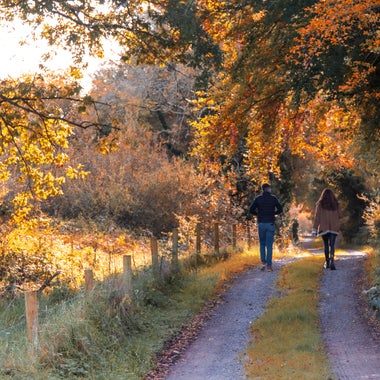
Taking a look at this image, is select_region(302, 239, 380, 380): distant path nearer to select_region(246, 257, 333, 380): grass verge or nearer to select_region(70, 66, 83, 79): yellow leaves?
select_region(246, 257, 333, 380): grass verge

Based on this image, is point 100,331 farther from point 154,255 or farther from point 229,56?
point 229,56

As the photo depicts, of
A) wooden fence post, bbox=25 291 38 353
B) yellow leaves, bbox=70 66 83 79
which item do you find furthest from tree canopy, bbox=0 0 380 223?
wooden fence post, bbox=25 291 38 353

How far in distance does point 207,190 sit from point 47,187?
12965mm

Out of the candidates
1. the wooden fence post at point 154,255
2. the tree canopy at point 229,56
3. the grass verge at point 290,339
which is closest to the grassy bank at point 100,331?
the wooden fence post at point 154,255

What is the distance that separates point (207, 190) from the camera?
28281 mm

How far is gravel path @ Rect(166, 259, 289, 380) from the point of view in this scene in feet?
30.1

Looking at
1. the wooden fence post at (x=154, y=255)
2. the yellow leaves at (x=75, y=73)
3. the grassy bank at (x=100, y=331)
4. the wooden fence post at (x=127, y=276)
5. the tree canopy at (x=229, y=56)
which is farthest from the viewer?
the wooden fence post at (x=154, y=255)

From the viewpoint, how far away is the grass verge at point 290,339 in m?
8.83

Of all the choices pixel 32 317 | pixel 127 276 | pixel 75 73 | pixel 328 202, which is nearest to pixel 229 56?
pixel 75 73

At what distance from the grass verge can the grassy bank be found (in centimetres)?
141

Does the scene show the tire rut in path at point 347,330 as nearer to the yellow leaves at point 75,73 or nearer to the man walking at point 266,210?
the man walking at point 266,210

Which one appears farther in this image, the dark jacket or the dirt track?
the dark jacket

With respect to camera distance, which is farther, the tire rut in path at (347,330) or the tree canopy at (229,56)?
the tree canopy at (229,56)

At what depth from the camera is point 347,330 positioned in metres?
11.5
